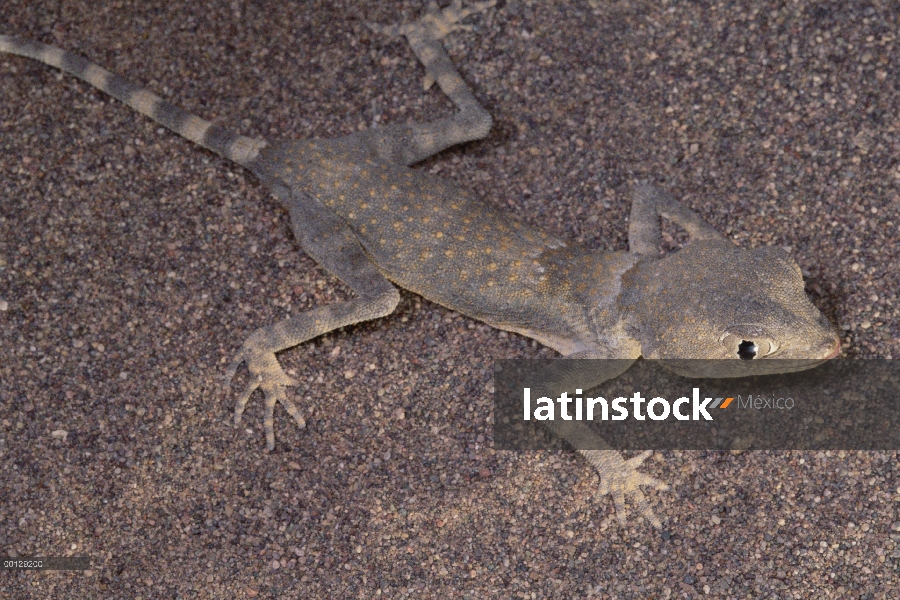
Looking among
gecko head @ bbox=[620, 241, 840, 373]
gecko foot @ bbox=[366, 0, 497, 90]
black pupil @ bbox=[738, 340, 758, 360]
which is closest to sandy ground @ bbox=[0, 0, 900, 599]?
gecko foot @ bbox=[366, 0, 497, 90]

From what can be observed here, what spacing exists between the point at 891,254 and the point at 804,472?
50.7 inches

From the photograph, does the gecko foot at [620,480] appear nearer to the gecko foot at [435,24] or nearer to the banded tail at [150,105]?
the gecko foot at [435,24]

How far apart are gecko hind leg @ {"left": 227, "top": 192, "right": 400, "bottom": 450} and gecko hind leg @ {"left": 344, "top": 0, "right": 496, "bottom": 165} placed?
555 mm

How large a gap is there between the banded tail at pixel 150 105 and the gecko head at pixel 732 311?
2.42 metres

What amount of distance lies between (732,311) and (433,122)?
204 cm

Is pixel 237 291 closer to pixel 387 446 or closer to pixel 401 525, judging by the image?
pixel 387 446

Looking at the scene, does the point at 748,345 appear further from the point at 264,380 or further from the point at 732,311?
the point at 264,380

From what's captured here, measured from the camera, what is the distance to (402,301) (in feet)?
14.7

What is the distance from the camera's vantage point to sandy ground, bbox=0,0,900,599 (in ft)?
13.7

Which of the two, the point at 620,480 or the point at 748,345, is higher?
the point at 748,345

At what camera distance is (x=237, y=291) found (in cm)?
447

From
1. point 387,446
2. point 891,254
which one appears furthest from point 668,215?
point 387,446

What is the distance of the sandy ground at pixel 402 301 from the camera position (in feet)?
13.7

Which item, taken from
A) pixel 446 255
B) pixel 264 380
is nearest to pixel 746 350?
pixel 446 255
